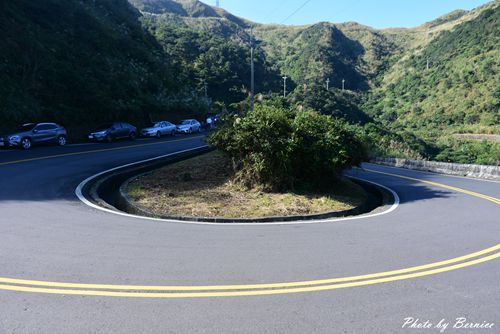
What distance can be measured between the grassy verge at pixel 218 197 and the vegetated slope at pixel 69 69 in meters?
16.4

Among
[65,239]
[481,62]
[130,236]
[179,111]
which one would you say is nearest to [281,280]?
[130,236]

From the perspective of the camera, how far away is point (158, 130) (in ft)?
116

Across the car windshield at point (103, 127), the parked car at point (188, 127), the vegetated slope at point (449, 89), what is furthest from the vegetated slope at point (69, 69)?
the vegetated slope at point (449, 89)

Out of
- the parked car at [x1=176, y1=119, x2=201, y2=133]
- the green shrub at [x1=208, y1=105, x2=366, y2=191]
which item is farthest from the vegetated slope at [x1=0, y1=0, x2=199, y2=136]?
the green shrub at [x1=208, y1=105, x2=366, y2=191]

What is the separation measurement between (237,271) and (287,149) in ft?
26.3

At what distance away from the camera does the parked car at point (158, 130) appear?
34.5 metres

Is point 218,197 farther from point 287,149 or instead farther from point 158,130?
point 158,130

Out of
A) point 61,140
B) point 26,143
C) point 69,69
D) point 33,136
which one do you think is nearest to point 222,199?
point 26,143

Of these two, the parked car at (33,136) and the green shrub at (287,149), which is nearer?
the green shrub at (287,149)

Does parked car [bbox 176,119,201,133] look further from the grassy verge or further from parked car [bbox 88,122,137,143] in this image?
the grassy verge

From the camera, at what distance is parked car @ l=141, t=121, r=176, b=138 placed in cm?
3447

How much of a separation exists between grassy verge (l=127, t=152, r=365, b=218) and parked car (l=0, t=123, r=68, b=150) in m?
10.3

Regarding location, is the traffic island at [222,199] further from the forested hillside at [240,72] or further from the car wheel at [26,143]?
the car wheel at [26,143]

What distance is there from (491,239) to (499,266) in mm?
2117
